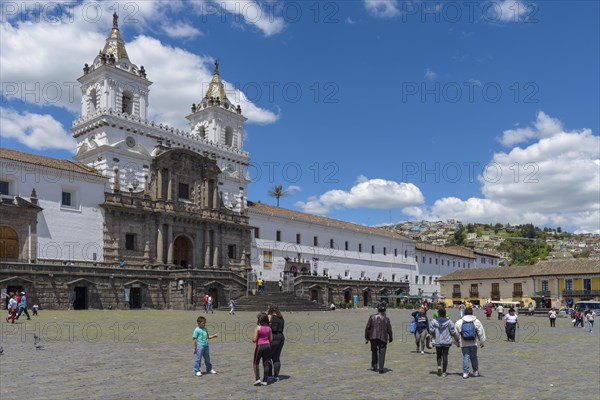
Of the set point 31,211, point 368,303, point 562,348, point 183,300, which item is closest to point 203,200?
point 183,300

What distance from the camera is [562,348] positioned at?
18.2m

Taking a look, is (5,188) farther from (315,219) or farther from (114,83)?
(315,219)

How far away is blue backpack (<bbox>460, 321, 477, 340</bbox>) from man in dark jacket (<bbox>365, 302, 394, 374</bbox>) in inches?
59.6

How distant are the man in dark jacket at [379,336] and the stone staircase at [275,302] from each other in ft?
87.6

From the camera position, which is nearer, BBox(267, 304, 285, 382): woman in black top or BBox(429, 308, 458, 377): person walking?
BBox(267, 304, 285, 382): woman in black top

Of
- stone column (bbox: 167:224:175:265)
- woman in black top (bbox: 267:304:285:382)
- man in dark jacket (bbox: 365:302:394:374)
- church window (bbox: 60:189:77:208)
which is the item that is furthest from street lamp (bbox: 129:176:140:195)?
woman in black top (bbox: 267:304:285:382)

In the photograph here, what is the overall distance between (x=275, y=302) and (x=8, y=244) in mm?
17556

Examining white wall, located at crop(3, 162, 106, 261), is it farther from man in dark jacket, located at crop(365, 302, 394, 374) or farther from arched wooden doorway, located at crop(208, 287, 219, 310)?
man in dark jacket, located at crop(365, 302, 394, 374)

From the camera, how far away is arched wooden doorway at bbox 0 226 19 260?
3375 centimetres

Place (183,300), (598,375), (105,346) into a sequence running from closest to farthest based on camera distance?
(598,375) → (105,346) → (183,300)

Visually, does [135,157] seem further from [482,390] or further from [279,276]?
[482,390]

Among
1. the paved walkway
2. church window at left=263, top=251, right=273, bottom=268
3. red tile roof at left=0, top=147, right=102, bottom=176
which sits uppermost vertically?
red tile roof at left=0, top=147, right=102, bottom=176

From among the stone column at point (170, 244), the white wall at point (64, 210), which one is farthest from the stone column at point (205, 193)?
the white wall at point (64, 210)

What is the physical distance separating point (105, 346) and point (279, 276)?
3908 centimetres
